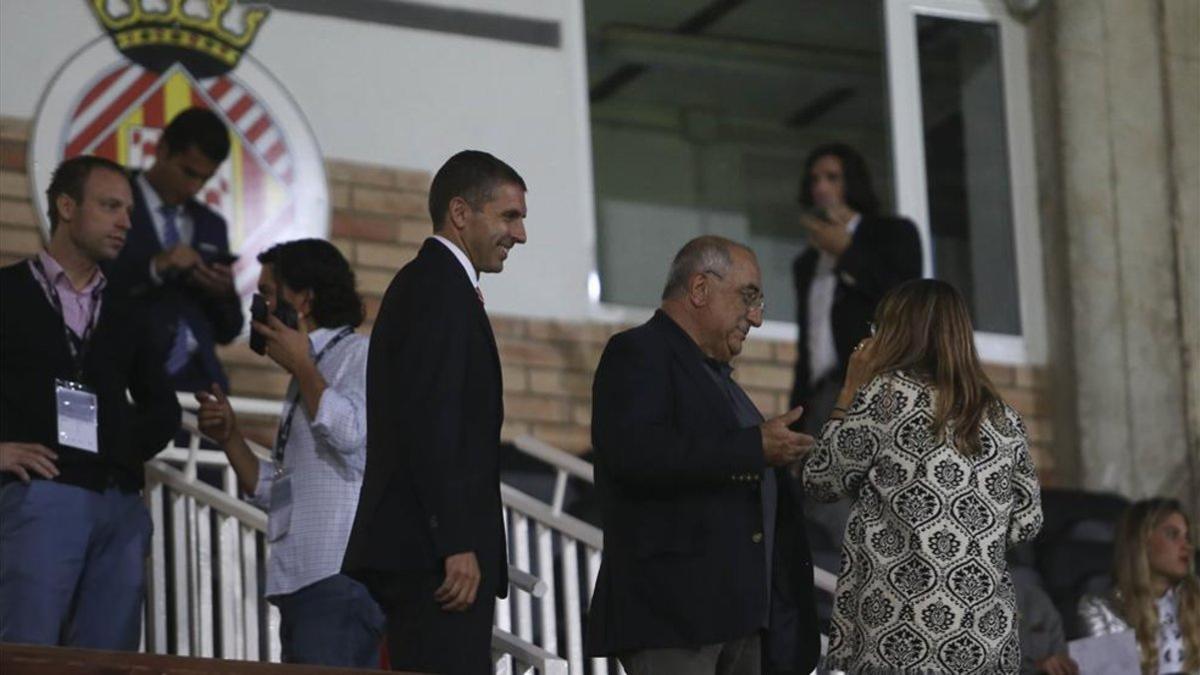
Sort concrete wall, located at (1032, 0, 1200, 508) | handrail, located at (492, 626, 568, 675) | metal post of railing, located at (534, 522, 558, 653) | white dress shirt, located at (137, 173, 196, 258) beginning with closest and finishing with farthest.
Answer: handrail, located at (492, 626, 568, 675)
metal post of railing, located at (534, 522, 558, 653)
white dress shirt, located at (137, 173, 196, 258)
concrete wall, located at (1032, 0, 1200, 508)

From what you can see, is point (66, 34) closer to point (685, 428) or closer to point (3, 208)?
point (3, 208)

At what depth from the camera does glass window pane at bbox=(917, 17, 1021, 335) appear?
11.6 meters

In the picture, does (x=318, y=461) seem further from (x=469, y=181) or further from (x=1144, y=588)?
(x=1144, y=588)

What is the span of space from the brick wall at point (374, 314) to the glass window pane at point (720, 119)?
12.8 inches

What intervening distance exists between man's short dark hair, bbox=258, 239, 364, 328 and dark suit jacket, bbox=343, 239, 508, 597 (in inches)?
31.4

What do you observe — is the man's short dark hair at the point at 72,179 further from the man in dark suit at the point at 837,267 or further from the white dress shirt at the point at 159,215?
the man in dark suit at the point at 837,267

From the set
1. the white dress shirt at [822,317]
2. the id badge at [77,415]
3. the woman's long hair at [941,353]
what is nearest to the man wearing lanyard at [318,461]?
the id badge at [77,415]

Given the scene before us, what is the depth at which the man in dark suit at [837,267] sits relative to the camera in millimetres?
9445

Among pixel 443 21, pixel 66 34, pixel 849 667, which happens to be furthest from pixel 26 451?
pixel 443 21

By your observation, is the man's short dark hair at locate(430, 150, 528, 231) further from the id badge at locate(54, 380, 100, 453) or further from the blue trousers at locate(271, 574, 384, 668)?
the id badge at locate(54, 380, 100, 453)

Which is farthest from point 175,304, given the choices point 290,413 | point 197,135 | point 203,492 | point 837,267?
point 837,267

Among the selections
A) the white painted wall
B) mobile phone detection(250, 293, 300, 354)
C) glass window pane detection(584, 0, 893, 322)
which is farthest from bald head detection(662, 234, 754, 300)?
glass window pane detection(584, 0, 893, 322)

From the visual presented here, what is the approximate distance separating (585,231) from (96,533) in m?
3.77

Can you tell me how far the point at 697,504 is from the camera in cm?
630
